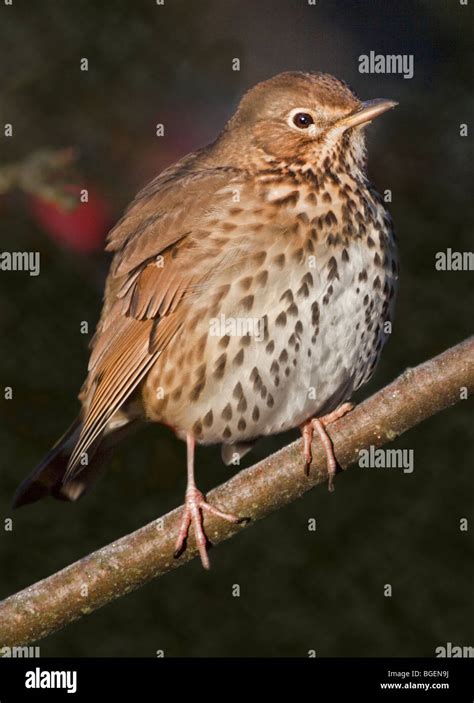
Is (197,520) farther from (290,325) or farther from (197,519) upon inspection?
(290,325)

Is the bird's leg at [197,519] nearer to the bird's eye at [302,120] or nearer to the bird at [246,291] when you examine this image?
the bird at [246,291]

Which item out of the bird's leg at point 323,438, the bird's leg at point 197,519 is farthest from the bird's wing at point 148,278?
the bird's leg at point 323,438

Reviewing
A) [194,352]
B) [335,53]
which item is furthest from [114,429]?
[335,53]

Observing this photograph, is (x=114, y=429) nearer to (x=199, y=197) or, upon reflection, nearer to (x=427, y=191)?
(x=199, y=197)

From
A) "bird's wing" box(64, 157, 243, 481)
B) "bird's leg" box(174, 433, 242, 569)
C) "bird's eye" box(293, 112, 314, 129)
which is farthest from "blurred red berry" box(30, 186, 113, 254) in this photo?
"bird's leg" box(174, 433, 242, 569)

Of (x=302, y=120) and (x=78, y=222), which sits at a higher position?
(x=302, y=120)

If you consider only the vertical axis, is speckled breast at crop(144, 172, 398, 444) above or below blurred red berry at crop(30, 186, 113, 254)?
below

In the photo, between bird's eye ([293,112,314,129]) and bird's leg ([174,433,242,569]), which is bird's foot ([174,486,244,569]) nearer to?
bird's leg ([174,433,242,569])

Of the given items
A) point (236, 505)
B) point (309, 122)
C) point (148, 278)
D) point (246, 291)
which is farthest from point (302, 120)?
point (236, 505)
